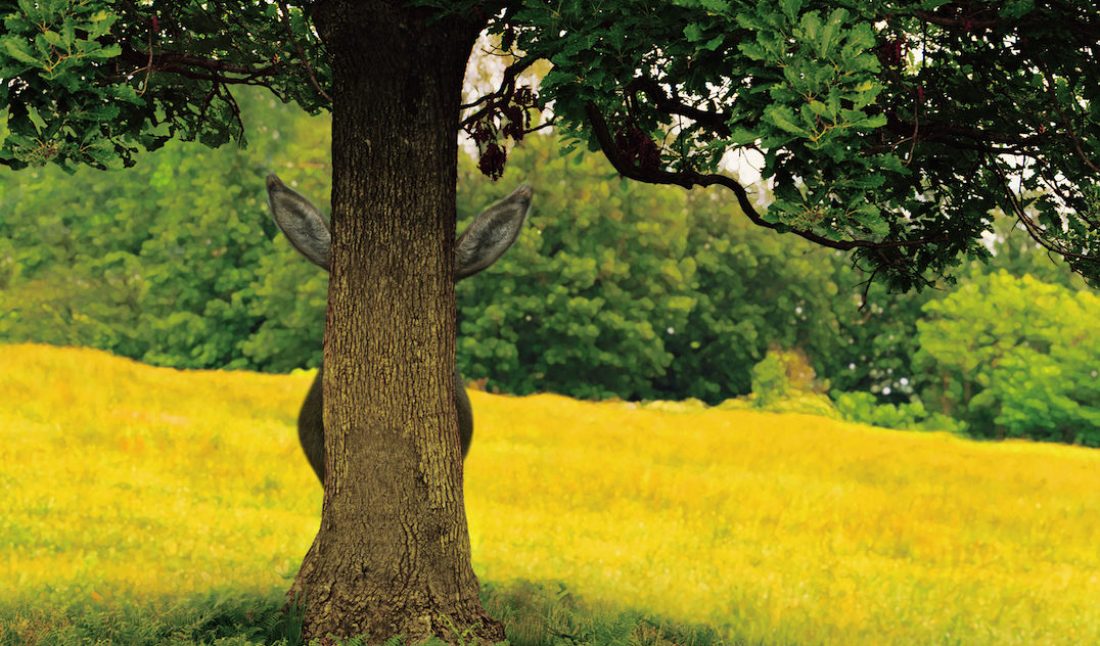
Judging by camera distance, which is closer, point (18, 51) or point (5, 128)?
point (18, 51)

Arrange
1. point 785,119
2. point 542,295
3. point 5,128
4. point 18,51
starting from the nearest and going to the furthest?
point 785,119 < point 18,51 < point 5,128 < point 542,295

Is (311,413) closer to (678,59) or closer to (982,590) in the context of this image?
(678,59)

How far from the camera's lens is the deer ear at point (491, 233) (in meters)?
7.84

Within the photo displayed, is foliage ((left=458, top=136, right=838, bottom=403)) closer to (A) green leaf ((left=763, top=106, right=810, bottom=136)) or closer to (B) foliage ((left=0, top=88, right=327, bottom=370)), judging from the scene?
(B) foliage ((left=0, top=88, right=327, bottom=370))

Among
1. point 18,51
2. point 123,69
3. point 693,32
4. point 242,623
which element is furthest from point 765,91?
point 242,623

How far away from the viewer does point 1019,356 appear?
1641 inches

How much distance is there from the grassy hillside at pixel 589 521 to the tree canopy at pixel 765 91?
3337mm

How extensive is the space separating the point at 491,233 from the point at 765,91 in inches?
124

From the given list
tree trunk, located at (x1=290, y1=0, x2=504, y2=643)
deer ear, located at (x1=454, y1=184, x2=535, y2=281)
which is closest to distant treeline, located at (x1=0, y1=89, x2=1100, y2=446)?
deer ear, located at (x1=454, y1=184, x2=535, y2=281)

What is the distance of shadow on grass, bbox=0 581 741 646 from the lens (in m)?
7.45

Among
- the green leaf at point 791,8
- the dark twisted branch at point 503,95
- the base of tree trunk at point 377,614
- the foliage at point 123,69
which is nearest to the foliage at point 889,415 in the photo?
the dark twisted branch at point 503,95

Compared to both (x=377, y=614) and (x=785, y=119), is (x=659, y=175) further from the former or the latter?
(x=377, y=614)

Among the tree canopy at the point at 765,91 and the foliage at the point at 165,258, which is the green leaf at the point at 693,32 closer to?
the tree canopy at the point at 765,91

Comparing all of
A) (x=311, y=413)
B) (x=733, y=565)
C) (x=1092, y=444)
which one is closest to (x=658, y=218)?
(x=1092, y=444)
